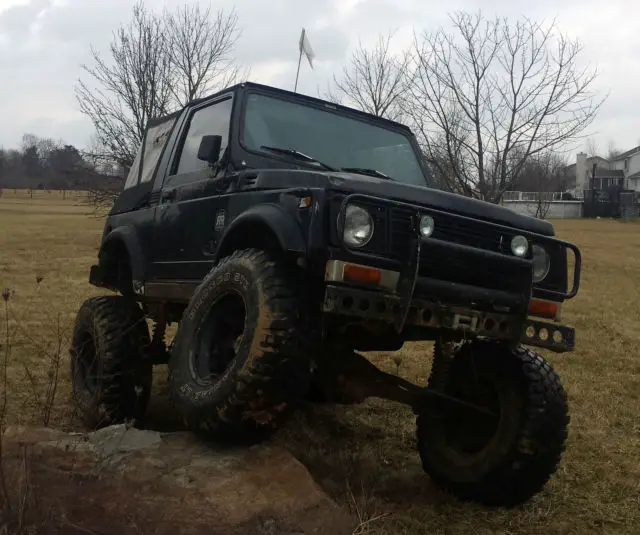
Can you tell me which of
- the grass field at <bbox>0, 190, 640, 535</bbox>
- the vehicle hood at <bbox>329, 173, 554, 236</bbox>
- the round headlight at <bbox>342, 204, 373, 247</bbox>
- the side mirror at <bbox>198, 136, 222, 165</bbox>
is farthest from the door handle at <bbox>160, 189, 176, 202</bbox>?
the round headlight at <bbox>342, 204, 373, 247</bbox>

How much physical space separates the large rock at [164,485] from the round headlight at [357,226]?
1.09m

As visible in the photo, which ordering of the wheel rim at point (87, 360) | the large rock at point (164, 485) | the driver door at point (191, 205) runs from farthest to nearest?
the wheel rim at point (87, 360), the driver door at point (191, 205), the large rock at point (164, 485)

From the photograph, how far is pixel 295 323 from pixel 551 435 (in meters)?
1.55

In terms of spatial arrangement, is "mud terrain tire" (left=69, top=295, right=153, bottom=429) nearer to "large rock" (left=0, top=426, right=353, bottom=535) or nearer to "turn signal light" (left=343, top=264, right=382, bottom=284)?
"large rock" (left=0, top=426, right=353, bottom=535)

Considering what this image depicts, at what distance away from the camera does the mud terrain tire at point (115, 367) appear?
4.74 m

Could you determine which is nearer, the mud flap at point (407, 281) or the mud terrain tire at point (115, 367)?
the mud flap at point (407, 281)

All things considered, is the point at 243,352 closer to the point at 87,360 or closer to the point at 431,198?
the point at 431,198

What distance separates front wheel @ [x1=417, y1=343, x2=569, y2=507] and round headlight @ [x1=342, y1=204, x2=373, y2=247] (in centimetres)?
116

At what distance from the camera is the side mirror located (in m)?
4.18

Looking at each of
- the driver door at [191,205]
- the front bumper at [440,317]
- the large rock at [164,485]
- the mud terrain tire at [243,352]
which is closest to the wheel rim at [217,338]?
the mud terrain tire at [243,352]

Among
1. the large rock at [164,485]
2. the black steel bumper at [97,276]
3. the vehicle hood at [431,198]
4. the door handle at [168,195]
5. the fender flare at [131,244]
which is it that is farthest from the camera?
the black steel bumper at [97,276]

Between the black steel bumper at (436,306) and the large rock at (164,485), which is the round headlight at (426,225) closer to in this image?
the black steel bumper at (436,306)

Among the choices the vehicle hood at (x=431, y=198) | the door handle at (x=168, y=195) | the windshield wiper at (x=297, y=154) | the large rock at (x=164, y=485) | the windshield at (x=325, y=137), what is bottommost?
the large rock at (x=164, y=485)

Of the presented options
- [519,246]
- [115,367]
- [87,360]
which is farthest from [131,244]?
[519,246]
